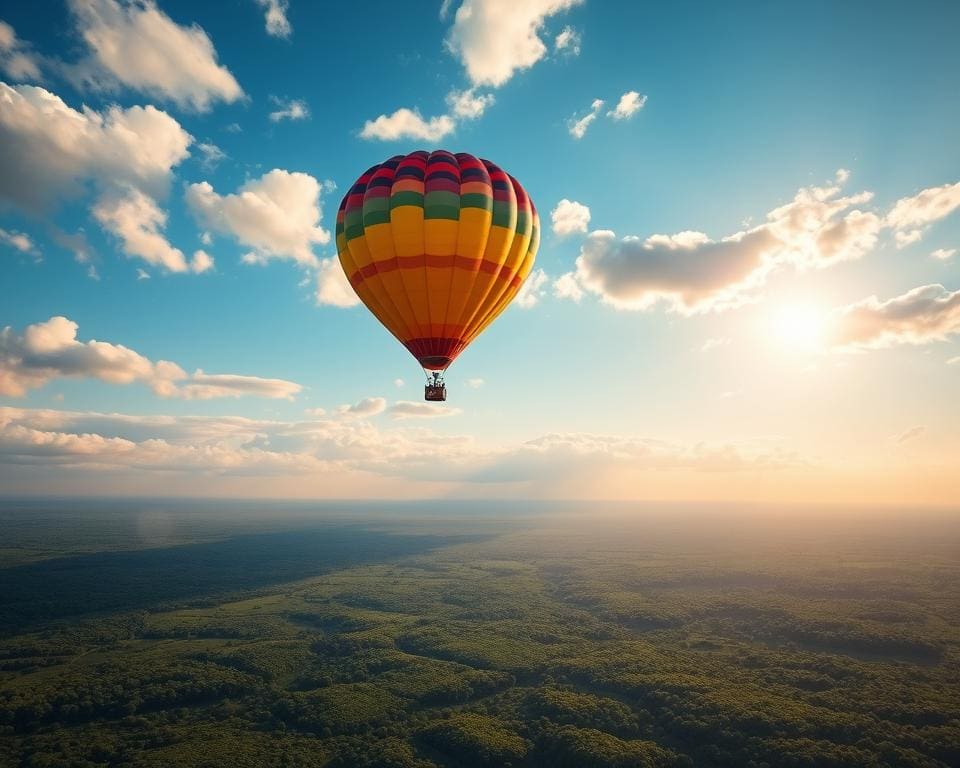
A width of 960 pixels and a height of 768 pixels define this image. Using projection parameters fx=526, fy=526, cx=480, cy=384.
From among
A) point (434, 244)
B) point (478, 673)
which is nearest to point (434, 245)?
point (434, 244)

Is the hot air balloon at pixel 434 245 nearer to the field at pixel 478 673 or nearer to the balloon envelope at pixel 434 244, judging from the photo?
the balloon envelope at pixel 434 244

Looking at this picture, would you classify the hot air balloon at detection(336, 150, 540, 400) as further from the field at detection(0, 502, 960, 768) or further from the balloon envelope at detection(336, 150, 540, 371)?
the field at detection(0, 502, 960, 768)

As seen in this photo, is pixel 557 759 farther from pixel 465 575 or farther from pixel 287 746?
pixel 465 575

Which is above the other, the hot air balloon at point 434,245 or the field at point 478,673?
the hot air balloon at point 434,245

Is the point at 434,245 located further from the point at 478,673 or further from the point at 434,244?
the point at 478,673

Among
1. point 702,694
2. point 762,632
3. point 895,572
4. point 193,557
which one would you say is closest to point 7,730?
point 702,694

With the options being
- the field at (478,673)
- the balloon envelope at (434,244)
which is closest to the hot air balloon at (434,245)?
the balloon envelope at (434,244)
